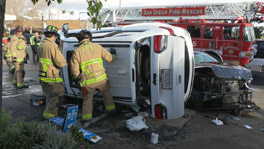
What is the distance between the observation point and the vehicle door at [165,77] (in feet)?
12.1

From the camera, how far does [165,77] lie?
12.2 feet

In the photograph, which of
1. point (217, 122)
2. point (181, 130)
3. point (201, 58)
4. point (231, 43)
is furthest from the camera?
point (231, 43)

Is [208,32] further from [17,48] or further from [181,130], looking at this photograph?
[17,48]

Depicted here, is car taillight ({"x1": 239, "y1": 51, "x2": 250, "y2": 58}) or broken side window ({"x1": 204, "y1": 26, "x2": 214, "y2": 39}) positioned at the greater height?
broken side window ({"x1": 204, "y1": 26, "x2": 214, "y2": 39})

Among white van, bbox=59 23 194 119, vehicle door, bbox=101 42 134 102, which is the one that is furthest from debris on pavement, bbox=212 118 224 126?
vehicle door, bbox=101 42 134 102

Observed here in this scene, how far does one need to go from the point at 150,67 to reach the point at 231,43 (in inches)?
289

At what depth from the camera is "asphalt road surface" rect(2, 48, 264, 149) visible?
358 centimetres

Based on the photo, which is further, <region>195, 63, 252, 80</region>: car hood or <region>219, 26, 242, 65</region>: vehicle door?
<region>219, 26, 242, 65</region>: vehicle door

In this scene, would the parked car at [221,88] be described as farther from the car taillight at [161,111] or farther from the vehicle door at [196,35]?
the vehicle door at [196,35]

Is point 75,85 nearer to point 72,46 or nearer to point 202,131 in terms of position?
point 72,46

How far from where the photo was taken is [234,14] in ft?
40.2

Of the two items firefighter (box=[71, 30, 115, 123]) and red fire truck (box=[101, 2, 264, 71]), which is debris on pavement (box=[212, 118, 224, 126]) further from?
red fire truck (box=[101, 2, 264, 71])

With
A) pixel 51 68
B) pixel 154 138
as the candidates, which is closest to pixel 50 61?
pixel 51 68

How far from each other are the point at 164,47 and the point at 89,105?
1590 millimetres
